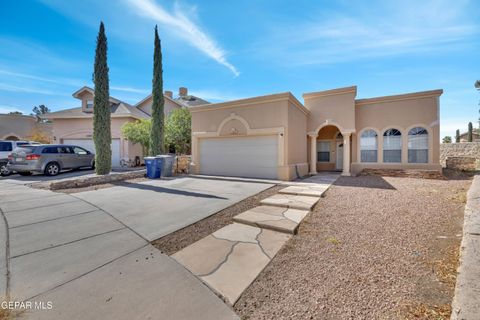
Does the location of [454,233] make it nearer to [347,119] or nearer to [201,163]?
[347,119]

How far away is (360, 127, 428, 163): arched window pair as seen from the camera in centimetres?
1116

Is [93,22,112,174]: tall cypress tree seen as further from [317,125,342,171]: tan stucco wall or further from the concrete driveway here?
[317,125,342,171]: tan stucco wall

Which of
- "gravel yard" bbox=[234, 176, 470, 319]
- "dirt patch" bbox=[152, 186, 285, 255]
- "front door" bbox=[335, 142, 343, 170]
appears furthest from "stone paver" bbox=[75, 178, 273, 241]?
"front door" bbox=[335, 142, 343, 170]

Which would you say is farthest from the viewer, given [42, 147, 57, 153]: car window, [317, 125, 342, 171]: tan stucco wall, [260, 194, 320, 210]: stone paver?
[317, 125, 342, 171]: tan stucco wall

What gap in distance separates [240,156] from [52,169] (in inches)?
399

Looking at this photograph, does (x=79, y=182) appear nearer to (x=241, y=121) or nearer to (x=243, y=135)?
(x=243, y=135)

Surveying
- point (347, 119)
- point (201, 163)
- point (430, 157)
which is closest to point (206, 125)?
point (201, 163)

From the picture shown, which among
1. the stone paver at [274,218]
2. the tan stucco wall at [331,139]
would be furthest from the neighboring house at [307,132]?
the stone paver at [274,218]

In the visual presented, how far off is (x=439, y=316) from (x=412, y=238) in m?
1.90

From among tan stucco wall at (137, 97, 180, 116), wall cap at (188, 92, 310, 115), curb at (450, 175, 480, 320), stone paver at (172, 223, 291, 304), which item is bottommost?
stone paver at (172, 223, 291, 304)

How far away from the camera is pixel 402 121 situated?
11.5 metres

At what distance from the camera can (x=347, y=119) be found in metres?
11.8

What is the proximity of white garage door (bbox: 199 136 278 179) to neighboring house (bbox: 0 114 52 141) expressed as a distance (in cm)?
2361

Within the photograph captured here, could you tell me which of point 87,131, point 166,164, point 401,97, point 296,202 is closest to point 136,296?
point 296,202
